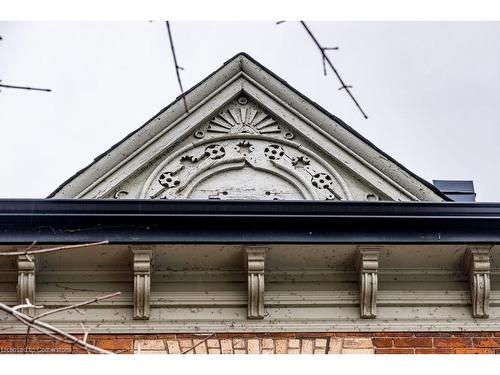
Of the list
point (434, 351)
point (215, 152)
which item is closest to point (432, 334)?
point (434, 351)

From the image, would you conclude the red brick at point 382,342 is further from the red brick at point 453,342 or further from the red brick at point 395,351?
the red brick at point 453,342

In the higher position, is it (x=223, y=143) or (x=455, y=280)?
(x=223, y=143)

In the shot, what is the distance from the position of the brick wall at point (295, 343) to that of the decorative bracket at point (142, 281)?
19 centimetres

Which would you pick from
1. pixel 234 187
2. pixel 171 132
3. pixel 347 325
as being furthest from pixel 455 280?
pixel 171 132

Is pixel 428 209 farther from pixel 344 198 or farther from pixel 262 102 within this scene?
pixel 262 102

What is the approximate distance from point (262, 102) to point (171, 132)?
2.80ft

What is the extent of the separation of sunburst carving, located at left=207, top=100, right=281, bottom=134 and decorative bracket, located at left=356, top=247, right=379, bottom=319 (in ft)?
5.80

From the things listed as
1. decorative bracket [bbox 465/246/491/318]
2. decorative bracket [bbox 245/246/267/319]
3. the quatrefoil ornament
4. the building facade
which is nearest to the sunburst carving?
the quatrefoil ornament

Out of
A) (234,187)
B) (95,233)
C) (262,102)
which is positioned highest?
(262,102)

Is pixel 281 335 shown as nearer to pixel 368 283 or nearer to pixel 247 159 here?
pixel 368 283

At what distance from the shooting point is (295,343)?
8.45m

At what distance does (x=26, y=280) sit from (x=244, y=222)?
165cm

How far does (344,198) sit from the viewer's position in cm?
938

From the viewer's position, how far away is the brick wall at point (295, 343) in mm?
8352
